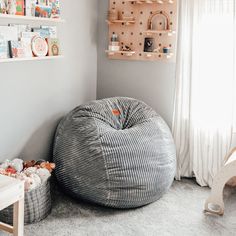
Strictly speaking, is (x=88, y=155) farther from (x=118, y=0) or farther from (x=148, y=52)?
(x=118, y=0)

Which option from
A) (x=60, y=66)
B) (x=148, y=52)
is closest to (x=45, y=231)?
(x=60, y=66)

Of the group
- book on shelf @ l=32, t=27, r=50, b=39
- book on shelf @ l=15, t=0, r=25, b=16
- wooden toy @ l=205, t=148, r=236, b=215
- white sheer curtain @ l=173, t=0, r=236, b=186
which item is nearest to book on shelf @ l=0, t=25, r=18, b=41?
book on shelf @ l=15, t=0, r=25, b=16

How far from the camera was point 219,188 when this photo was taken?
2867 millimetres

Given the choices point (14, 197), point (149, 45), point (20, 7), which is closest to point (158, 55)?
point (149, 45)

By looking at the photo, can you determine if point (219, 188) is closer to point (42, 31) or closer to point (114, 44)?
point (114, 44)

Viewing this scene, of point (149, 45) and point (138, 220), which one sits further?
point (149, 45)

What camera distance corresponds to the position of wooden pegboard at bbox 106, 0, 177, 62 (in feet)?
11.1

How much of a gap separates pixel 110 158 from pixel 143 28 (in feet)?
4.25

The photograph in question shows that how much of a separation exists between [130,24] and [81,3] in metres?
0.46

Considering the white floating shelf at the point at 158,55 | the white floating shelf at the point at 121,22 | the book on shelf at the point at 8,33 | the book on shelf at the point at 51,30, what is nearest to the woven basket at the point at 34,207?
the book on shelf at the point at 8,33

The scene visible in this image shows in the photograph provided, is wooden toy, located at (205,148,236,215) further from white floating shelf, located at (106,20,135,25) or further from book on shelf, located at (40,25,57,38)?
book on shelf, located at (40,25,57,38)

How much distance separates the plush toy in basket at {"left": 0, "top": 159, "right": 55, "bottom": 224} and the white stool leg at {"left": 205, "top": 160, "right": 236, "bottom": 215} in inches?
46.3

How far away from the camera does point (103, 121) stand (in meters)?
3.06

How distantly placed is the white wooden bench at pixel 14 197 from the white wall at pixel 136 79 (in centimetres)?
169
